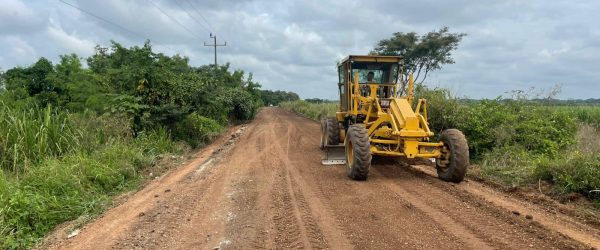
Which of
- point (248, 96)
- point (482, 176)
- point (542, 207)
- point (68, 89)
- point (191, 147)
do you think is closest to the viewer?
point (542, 207)

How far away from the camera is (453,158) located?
8.30 m

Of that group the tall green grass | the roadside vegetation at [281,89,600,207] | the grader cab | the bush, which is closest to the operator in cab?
the grader cab

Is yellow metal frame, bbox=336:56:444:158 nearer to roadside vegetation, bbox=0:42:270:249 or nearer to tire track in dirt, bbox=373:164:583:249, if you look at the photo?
tire track in dirt, bbox=373:164:583:249

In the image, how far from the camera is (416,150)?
27.3ft

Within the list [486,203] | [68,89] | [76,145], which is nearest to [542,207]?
[486,203]

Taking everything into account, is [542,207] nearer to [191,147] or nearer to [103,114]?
[103,114]

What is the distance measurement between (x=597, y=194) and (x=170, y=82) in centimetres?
1173

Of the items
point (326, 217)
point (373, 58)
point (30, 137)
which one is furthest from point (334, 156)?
point (30, 137)

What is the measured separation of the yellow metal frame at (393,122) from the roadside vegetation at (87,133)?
191 inches

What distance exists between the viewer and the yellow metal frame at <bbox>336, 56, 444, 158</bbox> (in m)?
8.34

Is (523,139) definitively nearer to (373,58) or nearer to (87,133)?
(373,58)

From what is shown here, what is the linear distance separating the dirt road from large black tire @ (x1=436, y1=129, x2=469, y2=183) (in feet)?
0.69

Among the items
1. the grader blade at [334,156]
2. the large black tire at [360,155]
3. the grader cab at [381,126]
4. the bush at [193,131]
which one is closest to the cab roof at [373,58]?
the grader cab at [381,126]

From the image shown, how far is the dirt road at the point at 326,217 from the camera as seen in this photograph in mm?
5227
